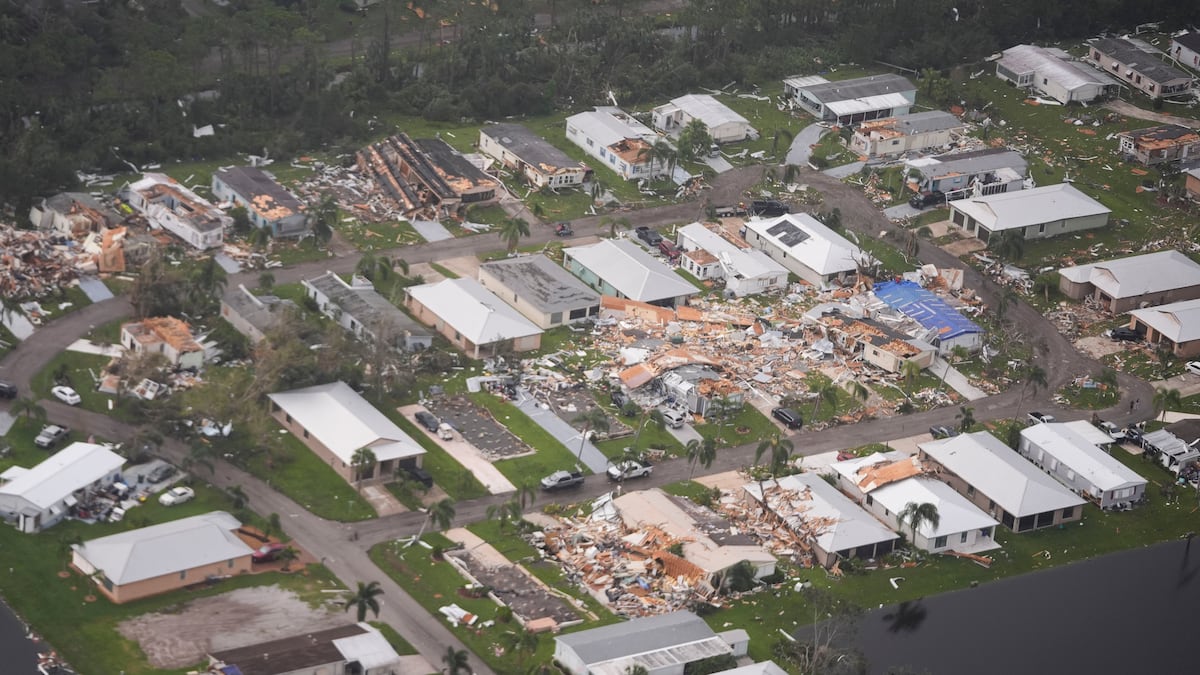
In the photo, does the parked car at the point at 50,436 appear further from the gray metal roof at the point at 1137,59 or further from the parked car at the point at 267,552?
the gray metal roof at the point at 1137,59

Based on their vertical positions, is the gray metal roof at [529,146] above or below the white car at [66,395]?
below

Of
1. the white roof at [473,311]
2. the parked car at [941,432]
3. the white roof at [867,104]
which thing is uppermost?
the white roof at [473,311]

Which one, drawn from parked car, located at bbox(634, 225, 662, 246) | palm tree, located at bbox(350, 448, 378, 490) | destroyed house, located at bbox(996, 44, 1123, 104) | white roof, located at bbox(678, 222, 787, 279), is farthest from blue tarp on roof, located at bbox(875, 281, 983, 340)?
destroyed house, located at bbox(996, 44, 1123, 104)

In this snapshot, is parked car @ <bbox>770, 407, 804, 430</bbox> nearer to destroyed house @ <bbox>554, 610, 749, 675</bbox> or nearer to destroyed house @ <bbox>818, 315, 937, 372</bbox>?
destroyed house @ <bbox>818, 315, 937, 372</bbox>

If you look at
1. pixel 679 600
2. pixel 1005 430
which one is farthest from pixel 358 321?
pixel 1005 430

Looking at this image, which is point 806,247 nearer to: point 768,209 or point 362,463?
point 768,209

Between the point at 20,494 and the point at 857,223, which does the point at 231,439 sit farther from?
the point at 857,223

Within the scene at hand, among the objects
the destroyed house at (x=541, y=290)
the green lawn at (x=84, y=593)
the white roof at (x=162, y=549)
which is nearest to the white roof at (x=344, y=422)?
the green lawn at (x=84, y=593)

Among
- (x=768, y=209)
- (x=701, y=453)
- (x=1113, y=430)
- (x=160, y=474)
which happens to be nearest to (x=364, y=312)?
(x=160, y=474)
